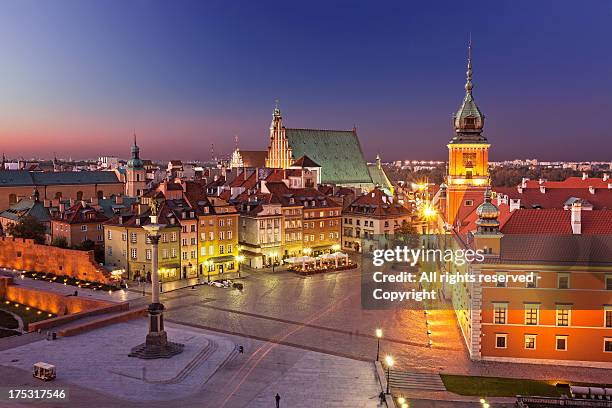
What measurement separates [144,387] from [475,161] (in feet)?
118

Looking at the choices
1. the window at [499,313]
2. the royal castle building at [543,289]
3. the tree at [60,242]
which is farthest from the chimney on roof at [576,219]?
the tree at [60,242]

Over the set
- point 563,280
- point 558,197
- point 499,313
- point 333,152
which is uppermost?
point 333,152

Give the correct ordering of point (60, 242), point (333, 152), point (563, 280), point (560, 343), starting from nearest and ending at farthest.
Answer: point (563, 280), point (560, 343), point (60, 242), point (333, 152)

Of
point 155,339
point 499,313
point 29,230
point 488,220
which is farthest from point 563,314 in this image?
point 29,230

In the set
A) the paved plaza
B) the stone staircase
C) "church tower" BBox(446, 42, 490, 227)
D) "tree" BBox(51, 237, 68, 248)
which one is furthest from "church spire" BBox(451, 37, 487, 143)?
"tree" BBox(51, 237, 68, 248)

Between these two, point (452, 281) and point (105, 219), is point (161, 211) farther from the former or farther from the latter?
point (452, 281)

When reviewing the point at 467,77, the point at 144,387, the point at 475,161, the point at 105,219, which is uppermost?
the point at 467,77

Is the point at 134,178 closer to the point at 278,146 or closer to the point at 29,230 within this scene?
the point at 278,146

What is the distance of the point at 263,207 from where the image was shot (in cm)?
6481

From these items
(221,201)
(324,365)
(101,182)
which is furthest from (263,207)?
(101,182)

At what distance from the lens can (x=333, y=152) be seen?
10038 cm

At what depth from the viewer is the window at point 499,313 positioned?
34938 millimetres

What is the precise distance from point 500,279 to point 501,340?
3.47 metres

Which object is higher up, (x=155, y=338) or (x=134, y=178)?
(x=134, y=178)
